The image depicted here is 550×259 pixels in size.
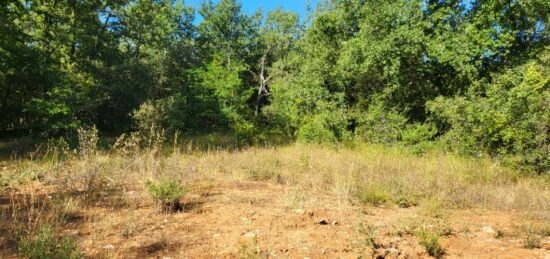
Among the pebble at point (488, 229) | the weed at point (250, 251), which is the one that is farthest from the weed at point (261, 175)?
the pebble at point (488, 229)

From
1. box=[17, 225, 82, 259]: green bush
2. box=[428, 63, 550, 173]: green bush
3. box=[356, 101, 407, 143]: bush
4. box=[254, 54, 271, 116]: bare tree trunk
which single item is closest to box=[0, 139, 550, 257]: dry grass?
box=[17, 225, 82, 259]: green bush

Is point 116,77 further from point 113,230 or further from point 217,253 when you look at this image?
point 217,253

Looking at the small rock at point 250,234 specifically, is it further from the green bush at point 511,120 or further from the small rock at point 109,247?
the green bush at point 511,120

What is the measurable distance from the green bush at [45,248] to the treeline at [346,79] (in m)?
8.82

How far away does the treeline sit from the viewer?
35.2 ft

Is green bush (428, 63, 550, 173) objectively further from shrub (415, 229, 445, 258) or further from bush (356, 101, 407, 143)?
shrub (415, 229, 445, 258)

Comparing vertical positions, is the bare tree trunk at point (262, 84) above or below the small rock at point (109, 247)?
above

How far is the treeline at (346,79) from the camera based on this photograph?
423 inches

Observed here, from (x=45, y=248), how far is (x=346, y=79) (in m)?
13.1

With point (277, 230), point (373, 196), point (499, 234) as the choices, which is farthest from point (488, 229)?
point (277, 230)

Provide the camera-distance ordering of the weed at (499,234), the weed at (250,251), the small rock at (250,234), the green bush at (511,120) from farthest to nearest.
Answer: the green bush at (511,120)
the weed at (499,234)
the small rock at (250,234)
the weed at (250,251)

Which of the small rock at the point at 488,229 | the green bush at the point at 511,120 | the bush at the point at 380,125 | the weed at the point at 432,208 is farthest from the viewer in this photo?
the bush at the point at 380,125

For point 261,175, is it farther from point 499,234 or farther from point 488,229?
A: point 499,234

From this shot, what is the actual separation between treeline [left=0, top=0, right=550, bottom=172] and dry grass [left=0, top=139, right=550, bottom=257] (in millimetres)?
2534
